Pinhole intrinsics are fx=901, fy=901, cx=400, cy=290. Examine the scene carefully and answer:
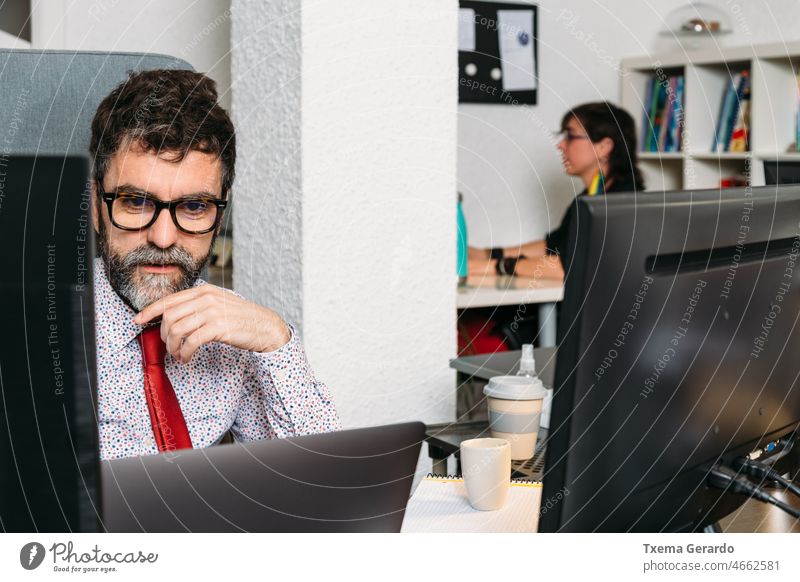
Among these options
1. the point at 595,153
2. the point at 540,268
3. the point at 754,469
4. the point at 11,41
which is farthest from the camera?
the point at 595,153

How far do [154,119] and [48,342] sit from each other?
0.73 meters

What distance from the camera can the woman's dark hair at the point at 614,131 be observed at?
8.63ft

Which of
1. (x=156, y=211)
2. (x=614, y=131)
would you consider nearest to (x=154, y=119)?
(x=156, y=211)

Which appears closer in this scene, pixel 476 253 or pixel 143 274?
pixel 143 274

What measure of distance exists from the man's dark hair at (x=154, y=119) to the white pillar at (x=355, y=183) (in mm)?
240

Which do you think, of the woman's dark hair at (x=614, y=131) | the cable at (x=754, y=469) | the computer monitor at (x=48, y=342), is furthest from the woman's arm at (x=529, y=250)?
the computer monitor at (x=48, y=342)

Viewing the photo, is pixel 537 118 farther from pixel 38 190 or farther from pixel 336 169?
pixel 38 190

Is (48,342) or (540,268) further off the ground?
(48,342)

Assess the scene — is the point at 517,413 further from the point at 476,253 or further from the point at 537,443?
the point at 476,253

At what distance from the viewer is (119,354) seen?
3.45 feet

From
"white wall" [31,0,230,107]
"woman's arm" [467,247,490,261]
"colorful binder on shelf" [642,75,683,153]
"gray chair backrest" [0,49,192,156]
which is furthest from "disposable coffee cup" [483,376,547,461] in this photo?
"colorful binder on shelf" [642,75,683,153]

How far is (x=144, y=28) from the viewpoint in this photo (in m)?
1.95

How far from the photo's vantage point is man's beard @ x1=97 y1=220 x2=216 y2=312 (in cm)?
109
